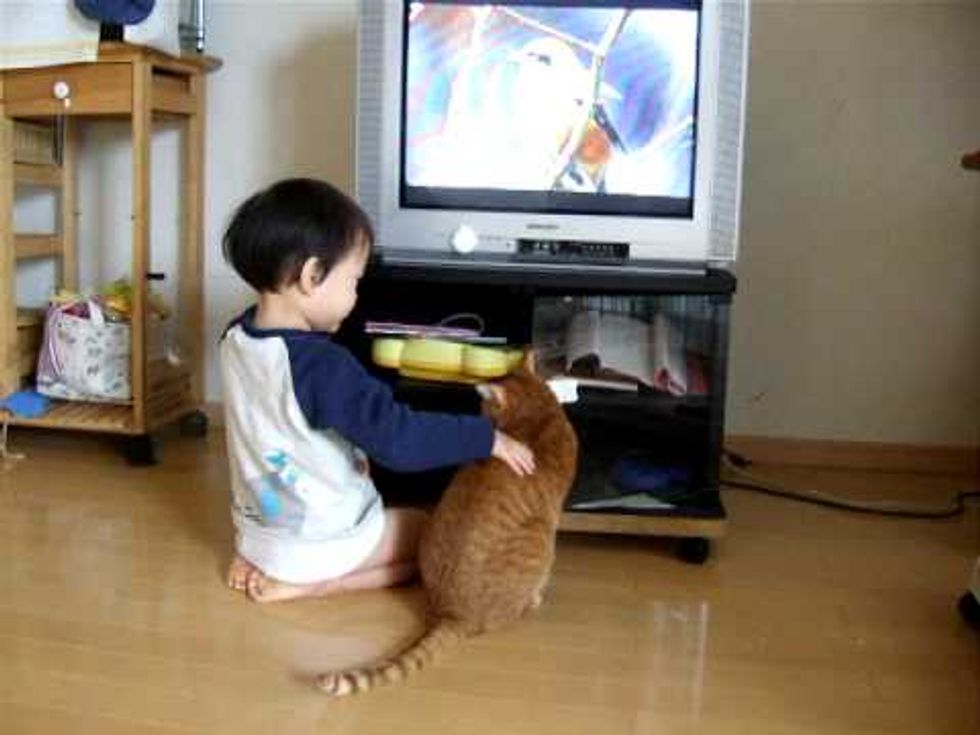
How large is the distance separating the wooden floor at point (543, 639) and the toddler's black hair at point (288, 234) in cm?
47

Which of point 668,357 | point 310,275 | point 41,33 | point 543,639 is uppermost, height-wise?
point 41,33

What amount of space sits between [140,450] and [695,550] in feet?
3.67

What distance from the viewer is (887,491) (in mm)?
2164

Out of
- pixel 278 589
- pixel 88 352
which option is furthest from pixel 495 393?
pixel 88 352

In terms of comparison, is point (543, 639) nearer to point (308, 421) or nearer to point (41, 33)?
point (308, 421)

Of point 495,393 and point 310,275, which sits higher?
point 310,275

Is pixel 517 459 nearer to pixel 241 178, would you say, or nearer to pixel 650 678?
pixel 650 678

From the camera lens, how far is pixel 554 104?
1819mm

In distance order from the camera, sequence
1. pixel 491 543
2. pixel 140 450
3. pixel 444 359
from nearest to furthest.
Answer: pixel 491 543
pixel 444 359
pixel 140 450

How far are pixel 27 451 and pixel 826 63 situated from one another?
5.94 ft

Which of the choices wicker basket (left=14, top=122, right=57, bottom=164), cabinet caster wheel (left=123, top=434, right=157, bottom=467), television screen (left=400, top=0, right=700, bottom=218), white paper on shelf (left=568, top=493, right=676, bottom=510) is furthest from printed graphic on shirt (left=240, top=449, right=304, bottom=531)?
wicker basket (left=14, top=122, right=57, bottom=164)

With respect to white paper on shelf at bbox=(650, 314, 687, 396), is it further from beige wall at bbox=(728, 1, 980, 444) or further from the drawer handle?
the drawer handle

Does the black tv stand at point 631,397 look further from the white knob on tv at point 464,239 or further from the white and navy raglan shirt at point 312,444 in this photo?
the white and navy raglan shirt at point 312,444

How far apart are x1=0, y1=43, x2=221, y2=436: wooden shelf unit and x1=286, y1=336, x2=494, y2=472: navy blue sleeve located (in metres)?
0.83
